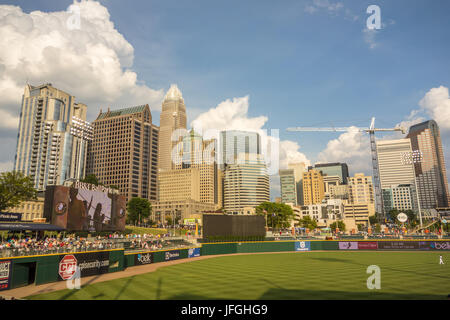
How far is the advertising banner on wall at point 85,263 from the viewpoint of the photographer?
2861cm

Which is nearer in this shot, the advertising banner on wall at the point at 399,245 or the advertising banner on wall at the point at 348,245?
the advertising banner on wall at the point at 399,245

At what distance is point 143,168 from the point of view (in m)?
199

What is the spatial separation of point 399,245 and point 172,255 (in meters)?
42.1

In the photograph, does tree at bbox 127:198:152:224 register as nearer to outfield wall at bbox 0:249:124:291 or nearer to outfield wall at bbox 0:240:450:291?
outfield wall at bbox 0:240:450:291

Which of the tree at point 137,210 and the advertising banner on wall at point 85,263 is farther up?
the tree at point 137,210

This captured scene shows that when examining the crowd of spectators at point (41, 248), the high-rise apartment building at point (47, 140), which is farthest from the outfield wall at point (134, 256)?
the high-rise apartment building at point (47, 140)

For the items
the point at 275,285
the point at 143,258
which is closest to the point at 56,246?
the point at 143,258

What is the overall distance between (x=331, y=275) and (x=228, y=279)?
10003mm

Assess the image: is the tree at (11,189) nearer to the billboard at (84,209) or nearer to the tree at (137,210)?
the billboard at (84,209)

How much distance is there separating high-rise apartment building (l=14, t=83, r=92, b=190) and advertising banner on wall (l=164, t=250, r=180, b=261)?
439 ft

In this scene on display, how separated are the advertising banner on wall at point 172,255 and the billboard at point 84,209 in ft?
62.8

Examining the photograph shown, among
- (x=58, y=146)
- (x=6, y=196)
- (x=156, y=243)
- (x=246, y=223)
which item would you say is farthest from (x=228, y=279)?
(x=58, y=146)

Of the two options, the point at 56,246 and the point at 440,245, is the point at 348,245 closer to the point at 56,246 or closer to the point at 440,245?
the point at 440,245
